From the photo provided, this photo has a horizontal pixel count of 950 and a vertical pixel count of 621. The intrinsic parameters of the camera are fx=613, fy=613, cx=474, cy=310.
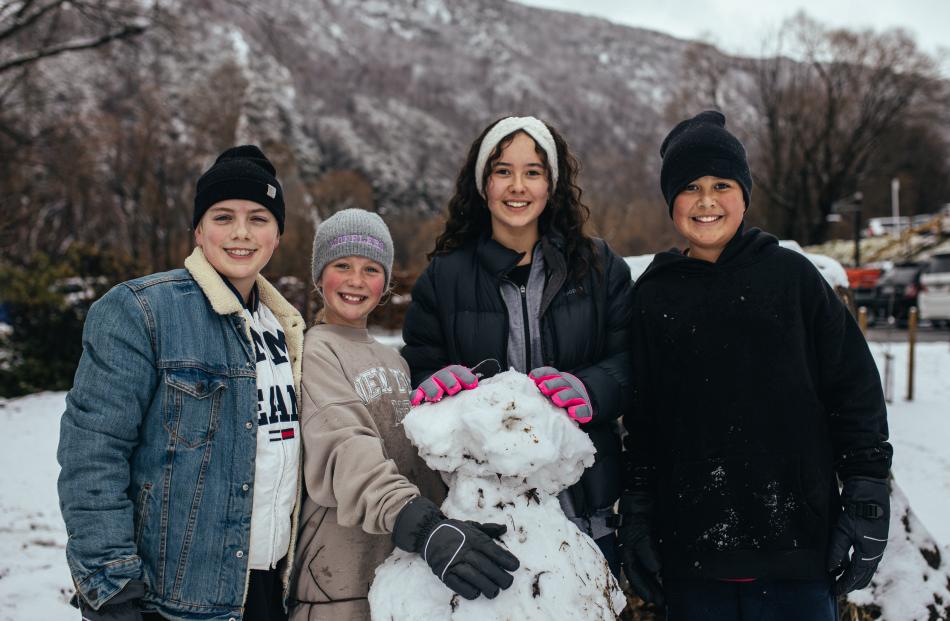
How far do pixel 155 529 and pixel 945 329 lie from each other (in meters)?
19.4

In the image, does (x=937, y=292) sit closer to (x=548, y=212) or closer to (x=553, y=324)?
(x=548, y=212)

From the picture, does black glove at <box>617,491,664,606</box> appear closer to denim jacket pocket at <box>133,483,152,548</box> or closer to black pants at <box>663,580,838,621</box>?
black pants at <box>663,580,838,621</box>

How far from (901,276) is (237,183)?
68.0ft

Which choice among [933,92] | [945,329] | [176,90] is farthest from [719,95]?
[176,90]

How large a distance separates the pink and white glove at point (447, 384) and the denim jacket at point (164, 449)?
55 cm

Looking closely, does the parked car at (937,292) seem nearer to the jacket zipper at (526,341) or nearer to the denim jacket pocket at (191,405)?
the jacket zipper at (526,341)

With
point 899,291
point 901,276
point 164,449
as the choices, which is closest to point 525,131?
point 164,449

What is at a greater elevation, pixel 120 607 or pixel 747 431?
pixel 747 431

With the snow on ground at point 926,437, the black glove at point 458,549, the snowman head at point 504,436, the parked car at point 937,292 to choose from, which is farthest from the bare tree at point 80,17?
the parked car at point 937,292

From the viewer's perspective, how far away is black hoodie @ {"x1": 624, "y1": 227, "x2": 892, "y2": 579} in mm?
1951

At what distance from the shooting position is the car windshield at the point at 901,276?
17.7 meters

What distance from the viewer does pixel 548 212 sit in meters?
2.41

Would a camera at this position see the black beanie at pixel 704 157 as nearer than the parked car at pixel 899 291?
Yes

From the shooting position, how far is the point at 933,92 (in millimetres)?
31609
